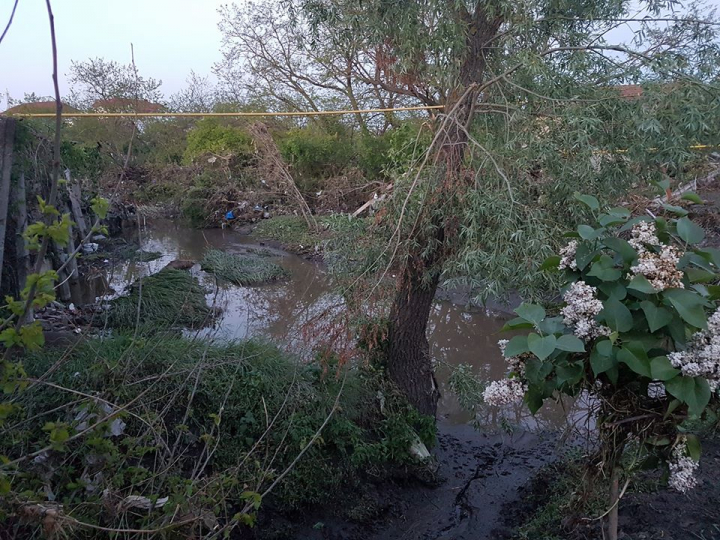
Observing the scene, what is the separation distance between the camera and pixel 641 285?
2068 mm

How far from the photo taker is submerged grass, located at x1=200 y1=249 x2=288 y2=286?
1104cm

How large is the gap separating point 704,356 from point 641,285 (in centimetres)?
34

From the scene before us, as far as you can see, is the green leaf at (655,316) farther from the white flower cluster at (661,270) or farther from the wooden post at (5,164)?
the wooden post at (5,164)

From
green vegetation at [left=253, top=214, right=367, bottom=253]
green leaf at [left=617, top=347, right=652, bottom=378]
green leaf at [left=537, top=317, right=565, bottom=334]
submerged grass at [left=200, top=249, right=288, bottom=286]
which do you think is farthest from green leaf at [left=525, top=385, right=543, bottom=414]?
green vegetation at [left=253, top=214, right=367, bottom=253]

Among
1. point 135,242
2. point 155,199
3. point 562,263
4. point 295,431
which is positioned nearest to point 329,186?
point 135,242

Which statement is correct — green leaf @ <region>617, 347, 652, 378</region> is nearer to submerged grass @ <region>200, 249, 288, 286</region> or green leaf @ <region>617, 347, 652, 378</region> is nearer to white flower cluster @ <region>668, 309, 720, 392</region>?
white flower cluster @ <region>668, 309, 720, 392</region>

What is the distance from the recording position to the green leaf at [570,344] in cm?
211

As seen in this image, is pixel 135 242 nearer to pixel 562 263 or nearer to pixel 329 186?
pixel 329 186

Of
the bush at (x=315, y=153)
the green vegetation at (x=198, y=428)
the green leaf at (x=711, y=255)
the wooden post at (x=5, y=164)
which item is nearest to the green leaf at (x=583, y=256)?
the green leaf at (x=711, y=255)

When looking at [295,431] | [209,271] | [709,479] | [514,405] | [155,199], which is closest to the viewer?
[709,479]

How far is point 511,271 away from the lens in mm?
3650

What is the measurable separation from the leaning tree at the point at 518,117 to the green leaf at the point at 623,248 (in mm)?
1234

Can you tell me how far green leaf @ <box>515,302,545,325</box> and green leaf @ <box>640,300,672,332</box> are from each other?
0.35m

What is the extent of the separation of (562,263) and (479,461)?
331 centimetres
